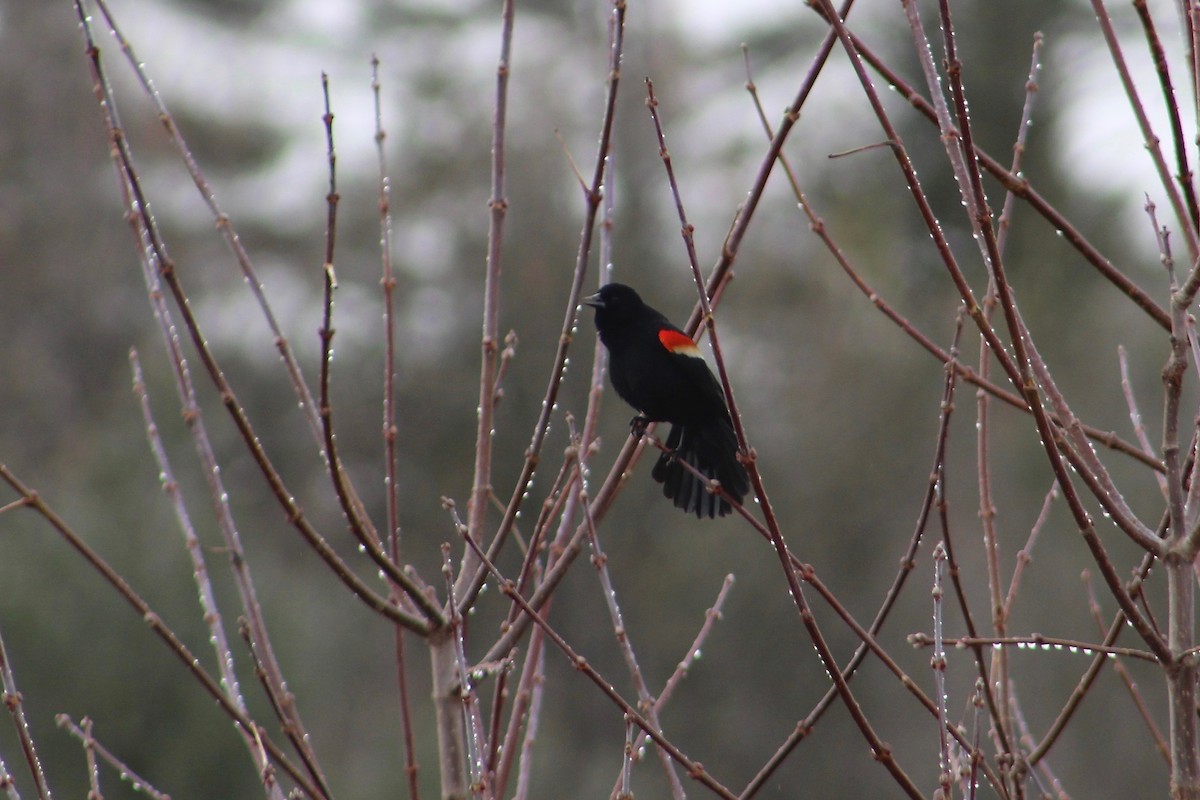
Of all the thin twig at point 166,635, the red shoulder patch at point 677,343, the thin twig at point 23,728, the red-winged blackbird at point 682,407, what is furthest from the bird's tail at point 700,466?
the thin twig at point 23,728

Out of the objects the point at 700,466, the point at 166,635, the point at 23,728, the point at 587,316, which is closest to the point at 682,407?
the point at 700,466

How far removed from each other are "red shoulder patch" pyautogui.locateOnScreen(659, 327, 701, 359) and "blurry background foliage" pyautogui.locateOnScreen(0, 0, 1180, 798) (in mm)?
8262

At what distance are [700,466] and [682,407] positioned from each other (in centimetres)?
18

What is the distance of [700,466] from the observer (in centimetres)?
379

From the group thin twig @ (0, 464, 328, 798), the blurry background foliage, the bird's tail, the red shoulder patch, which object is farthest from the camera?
the blurry background foliage

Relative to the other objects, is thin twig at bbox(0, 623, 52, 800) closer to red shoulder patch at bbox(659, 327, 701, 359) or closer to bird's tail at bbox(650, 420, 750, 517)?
bird's tail at bbox(650, 420, 750, 517)

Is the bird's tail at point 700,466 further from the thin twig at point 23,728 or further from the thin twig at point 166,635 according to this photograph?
the thin twig at point 23,728

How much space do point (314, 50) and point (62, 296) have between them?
5.05 meters

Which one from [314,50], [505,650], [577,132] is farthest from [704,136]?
[505,650]

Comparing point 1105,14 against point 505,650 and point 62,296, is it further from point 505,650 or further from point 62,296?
point 62,296

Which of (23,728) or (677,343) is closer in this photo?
(23,728)

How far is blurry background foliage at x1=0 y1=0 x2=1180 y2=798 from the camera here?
1416 centimetres

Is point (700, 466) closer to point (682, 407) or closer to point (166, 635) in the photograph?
point (682, 407)

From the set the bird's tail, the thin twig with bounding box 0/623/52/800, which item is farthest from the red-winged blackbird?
the thin twig with bounding box 0/623/52/800
